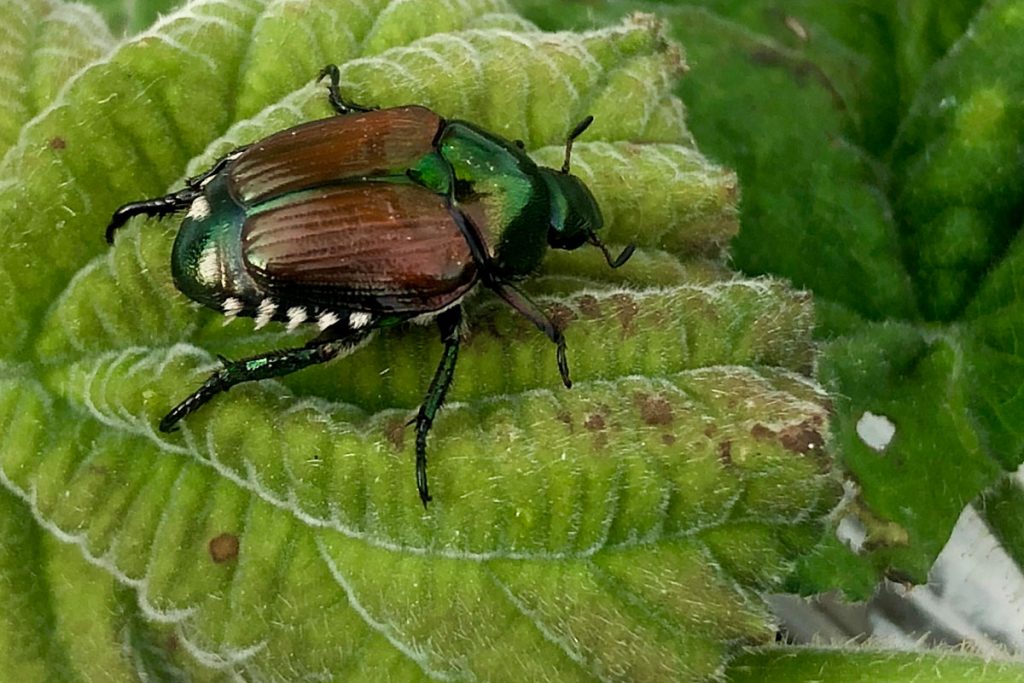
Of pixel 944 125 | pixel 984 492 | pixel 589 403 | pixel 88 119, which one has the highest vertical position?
pixel 88 119

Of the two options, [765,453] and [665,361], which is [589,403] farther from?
[765,453]

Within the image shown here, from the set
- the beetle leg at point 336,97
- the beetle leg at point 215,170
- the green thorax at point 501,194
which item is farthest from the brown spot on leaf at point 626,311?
the beetle leg at point 215,170

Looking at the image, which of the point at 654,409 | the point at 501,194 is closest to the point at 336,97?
the point at 501,194

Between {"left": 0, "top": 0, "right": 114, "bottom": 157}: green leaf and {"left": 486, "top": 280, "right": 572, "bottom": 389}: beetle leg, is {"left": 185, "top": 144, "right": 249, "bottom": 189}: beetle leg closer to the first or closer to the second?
{"left": 0, "top": 0, "right": 114, "bottom": 157}: green leaf

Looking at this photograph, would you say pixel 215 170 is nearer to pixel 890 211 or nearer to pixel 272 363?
pixel 272 363

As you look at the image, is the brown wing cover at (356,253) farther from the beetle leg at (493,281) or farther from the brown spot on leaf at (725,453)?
the brown spot on leaf at (725,453)

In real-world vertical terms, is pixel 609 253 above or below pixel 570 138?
below

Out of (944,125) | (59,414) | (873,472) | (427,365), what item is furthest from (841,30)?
(59,414)

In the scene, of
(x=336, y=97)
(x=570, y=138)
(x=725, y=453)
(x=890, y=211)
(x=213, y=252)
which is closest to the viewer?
(x=725, y=453)
